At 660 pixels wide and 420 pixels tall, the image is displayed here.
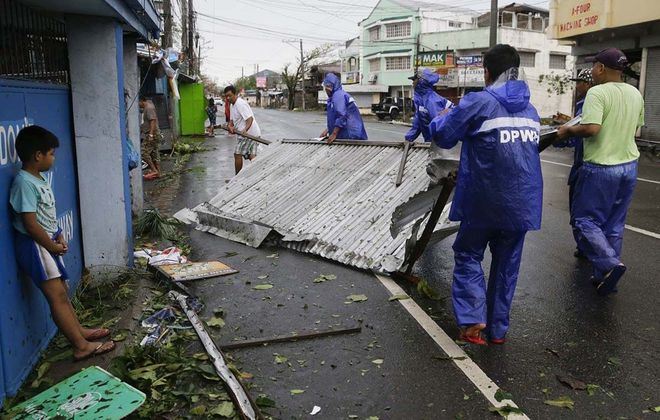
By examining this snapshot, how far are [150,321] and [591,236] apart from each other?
A: 372 centimetres

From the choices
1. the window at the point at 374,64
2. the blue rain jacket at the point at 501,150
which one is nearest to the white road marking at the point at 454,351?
the blue rain jacket at the point at 501,150

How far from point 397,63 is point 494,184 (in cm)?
5563

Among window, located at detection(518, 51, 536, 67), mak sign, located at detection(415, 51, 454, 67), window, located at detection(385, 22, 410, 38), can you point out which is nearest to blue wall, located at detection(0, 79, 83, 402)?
mak sign, located at detection(415, 51, 454, 67)

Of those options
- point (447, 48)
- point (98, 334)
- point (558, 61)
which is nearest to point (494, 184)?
point (98, 334)

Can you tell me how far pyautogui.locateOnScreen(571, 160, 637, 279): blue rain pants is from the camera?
16.2ft

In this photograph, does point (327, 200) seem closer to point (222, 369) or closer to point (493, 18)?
point (222, 369)

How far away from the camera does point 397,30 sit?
57.3m

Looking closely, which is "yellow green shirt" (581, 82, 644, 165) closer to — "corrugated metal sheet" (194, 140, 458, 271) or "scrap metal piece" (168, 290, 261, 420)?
"corrugated metal sheet" (194, 140, 458, 271)

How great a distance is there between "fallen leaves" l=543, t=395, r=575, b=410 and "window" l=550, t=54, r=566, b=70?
5079 cm

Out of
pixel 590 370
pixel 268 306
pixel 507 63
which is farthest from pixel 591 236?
pixel 268 306

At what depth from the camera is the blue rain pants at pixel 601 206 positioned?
4949 millimetres

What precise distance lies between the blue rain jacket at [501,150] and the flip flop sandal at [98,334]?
8.91 ft

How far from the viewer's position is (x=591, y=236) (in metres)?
4.93

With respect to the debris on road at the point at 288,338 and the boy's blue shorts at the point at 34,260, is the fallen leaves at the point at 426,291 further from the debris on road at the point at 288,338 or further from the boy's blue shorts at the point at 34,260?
the boy's blue shorts at the point at 34,260
